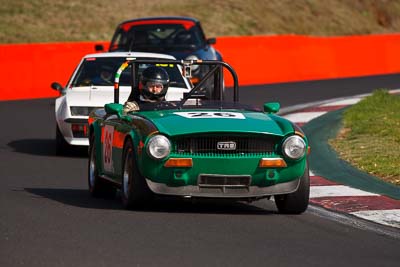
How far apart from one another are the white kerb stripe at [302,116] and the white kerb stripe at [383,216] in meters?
9.49

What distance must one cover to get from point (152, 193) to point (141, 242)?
1599 mm

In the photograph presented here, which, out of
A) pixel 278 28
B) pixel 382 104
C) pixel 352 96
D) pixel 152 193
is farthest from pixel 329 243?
pixel 278 28

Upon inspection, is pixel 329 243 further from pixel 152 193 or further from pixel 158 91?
pixel 158 91

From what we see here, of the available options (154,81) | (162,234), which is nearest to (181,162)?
(162,234)

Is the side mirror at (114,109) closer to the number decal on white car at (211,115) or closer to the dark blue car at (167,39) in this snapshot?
the number decal on white car at (211,115)

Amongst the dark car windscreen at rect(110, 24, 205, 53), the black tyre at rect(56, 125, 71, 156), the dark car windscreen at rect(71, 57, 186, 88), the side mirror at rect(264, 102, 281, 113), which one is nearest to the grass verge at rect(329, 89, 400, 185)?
the side mirror at rect(264, 102, 281, 113)

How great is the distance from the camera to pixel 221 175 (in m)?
10.5

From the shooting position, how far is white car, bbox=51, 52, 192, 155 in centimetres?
1659

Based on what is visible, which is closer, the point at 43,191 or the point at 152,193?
the point at 152,193

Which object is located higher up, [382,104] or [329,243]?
[329,243]

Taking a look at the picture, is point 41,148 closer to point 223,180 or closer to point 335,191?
point 335,191

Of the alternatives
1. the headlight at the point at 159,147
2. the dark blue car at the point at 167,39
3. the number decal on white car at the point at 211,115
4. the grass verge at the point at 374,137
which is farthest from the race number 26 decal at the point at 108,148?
the dark blue car at the point at 167,39

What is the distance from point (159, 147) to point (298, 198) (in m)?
1.23

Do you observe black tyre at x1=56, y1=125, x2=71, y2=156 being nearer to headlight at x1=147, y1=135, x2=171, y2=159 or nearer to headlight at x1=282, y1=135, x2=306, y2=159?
headlight at x1=147, y1=135, x2=171, y2=159
